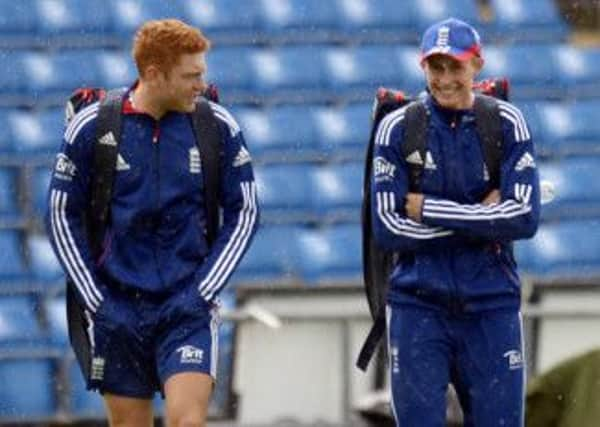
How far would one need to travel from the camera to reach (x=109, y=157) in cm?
750

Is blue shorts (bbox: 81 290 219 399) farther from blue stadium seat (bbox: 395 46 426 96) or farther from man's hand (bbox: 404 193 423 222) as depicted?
blue stadium seat (bbox: 395 46 426 96)

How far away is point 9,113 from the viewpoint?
15266mm

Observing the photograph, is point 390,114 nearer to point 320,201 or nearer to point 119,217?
point 119,217

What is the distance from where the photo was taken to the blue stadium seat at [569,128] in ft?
53.6

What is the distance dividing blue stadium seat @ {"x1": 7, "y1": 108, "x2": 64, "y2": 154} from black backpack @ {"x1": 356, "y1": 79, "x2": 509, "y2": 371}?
688cm

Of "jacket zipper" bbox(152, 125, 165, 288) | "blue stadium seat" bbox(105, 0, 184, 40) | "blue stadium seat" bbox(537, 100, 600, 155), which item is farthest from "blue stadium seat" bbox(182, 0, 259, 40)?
"jacket zipper" bbox(152, 125, 165, 288)

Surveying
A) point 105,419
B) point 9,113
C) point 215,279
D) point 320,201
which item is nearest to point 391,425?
point 105,419

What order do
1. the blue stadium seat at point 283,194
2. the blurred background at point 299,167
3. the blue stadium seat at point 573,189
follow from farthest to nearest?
1. the blue stadium seat at point 573,189
2. the blue stadium seat at point 283,194
3. the blurred background at point 299,167

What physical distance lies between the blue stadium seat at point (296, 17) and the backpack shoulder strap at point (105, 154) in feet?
29.9

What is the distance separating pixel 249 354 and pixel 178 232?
3901 mm

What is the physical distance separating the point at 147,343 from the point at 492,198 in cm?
136

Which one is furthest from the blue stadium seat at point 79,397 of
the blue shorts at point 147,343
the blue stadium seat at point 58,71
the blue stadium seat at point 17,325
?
the blue shorts at point 147,343

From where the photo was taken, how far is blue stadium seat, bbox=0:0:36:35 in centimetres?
1600

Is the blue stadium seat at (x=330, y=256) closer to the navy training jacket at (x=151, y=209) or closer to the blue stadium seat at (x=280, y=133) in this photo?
the blue stadium seat at (x=280, y=133)
